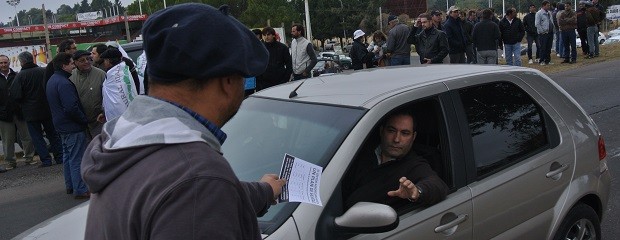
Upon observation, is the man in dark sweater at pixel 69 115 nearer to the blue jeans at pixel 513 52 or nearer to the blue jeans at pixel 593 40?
the blue jeans at pixel 513 52

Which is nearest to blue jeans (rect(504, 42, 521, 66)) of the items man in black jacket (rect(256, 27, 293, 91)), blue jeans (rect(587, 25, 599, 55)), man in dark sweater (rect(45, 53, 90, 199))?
blue jeans (rect(587, 25, 599, 55))

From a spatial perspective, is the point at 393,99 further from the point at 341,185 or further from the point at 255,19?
the point at 255,19

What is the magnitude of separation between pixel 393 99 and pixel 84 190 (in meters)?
4.86

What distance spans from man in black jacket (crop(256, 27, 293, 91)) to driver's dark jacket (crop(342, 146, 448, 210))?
22.6 feet

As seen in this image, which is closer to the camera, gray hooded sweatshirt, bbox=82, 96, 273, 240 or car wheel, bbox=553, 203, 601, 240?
gray hooded sweatshirt, bbox=82, 96, 273, 240

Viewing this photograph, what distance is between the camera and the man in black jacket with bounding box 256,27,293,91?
9.93 meters

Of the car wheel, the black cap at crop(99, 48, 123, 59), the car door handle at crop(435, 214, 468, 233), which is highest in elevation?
the black cap at crop(99, 48, 123, 59)

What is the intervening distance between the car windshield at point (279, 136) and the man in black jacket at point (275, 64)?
6.50m

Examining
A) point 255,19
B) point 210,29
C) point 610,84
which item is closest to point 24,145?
point 210,29

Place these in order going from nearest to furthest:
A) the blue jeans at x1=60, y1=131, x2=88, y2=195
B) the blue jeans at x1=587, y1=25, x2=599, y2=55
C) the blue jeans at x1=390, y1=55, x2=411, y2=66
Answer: the blue jeans at x1=60, y1=131, x2=88, y2=195
the blue jeans at x1=390, y1=55, x2=411, y2=66
the blue jeans at x1=587, y1=25, x2=599, y2=55

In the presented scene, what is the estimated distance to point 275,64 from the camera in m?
9.97

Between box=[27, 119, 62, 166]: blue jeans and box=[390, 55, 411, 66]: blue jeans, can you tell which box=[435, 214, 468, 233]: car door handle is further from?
box=[390, 55, 411, 66]: blue jeans

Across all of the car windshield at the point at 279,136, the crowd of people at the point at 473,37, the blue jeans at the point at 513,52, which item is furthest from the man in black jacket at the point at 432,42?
the car windshield at the point at 279,136

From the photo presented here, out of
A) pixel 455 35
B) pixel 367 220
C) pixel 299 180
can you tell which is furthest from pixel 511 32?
pixel 299 180
